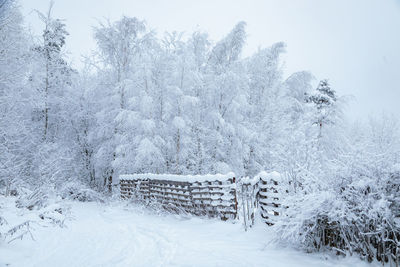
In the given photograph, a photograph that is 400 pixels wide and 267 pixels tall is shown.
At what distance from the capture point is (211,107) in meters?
15.8

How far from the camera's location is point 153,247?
16.0ft

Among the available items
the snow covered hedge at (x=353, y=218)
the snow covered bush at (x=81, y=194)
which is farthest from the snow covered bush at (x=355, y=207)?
the snow covered bush at (x=81, y=194)

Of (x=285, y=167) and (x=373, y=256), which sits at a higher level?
(x=285, y=167)

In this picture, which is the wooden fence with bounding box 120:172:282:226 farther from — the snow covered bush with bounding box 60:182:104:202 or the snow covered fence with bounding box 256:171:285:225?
the snow covered bush with bounding box 60:182:104:202

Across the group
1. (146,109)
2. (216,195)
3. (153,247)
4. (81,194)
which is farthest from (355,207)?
(81,194)

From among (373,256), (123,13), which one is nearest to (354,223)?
(373,256)

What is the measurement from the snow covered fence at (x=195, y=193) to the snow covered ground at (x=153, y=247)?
0.49 m

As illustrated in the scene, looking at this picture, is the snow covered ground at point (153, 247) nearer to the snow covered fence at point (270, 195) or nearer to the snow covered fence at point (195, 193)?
the snow covered fence at point (270, 195)

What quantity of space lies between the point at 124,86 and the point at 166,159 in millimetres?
5087

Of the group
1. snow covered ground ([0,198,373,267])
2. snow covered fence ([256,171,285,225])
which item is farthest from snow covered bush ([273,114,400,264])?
snow covered fence ([256,171,285,225])

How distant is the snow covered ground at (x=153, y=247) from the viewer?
12.9 ft

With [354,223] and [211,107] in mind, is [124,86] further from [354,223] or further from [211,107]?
→ [354,223]

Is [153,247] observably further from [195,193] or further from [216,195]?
[195,193]

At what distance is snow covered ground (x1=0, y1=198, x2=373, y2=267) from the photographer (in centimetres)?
392
